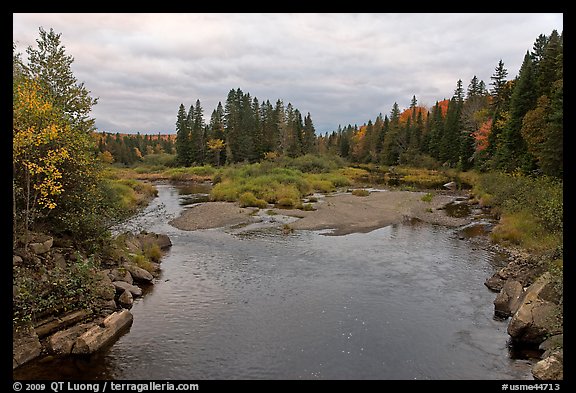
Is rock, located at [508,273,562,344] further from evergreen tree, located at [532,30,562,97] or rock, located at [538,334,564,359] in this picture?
evergreen tree, located at [532,30,562,97]

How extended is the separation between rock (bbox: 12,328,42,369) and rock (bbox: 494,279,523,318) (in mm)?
16976

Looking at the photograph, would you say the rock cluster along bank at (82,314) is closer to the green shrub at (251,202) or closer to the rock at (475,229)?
the green shrub at (251,202)

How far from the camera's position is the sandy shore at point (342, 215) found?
33.4 metres

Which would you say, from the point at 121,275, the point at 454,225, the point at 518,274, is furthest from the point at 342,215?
the point at 121,275

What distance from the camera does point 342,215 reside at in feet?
122

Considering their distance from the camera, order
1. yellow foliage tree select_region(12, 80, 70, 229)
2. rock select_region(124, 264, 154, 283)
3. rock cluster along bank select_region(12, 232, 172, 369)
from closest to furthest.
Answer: rock cluster along bank select_region(12, 232, 172, 369) → yellow foliage tree select_region(12, 80, 70, 229) → rock select_region(124, 264, 154, 283)

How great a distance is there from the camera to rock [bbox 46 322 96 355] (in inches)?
499

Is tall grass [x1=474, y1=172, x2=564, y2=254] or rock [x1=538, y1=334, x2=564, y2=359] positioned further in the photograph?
tall grass [x1=474, y1=172, x2=564, y2=254]

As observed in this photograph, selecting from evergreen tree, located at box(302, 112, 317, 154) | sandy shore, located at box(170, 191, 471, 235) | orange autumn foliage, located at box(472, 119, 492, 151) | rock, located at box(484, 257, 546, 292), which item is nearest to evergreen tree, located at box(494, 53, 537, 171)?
sandy shore, located at box(170, 191, 471, 235)

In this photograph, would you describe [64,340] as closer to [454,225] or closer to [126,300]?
[126,300]

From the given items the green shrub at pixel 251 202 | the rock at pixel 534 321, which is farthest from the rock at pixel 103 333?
the green shrub at pixel 251 202

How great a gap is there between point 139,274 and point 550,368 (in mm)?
17079
